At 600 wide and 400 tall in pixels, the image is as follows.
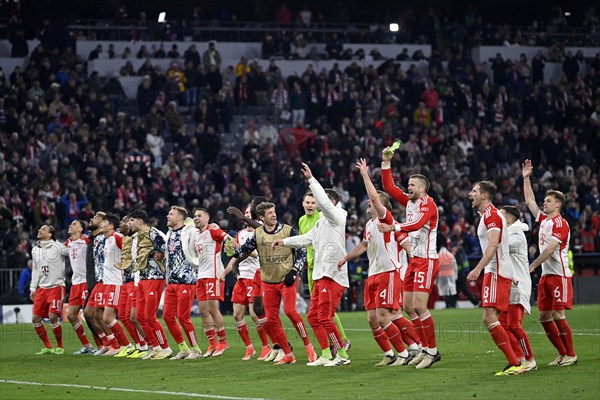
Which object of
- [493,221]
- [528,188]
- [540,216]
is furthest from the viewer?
[540,216]

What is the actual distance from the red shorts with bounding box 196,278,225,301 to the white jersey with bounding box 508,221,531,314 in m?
5.37

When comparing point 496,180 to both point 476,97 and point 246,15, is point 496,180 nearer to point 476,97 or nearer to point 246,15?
point 476,97

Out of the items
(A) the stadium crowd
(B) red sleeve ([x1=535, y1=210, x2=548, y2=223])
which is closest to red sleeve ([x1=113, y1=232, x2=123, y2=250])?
(B) red sleeve ([x1=535, y1=210, x2=548, y2=223])

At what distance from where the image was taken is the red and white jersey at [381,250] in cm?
1658

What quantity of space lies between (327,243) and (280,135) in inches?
878

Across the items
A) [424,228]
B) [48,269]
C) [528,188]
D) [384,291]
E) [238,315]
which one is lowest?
[238,315]

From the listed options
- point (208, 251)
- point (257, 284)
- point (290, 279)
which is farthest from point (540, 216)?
point (208, 251)

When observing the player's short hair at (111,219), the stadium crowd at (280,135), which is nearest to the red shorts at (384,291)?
the player's short hair at (111,219)

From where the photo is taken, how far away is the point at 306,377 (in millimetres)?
15570

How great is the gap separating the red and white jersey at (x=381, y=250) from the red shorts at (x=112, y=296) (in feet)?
18.4

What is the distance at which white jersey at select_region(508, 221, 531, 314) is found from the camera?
50.4ft

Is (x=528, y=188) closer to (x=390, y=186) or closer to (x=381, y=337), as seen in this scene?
(x=390, y=186)

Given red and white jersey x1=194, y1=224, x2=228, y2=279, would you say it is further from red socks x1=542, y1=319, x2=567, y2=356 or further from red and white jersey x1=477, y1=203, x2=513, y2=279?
red socks x1=542, y1=319, x2=567, y2=356

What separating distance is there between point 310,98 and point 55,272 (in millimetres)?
20113
